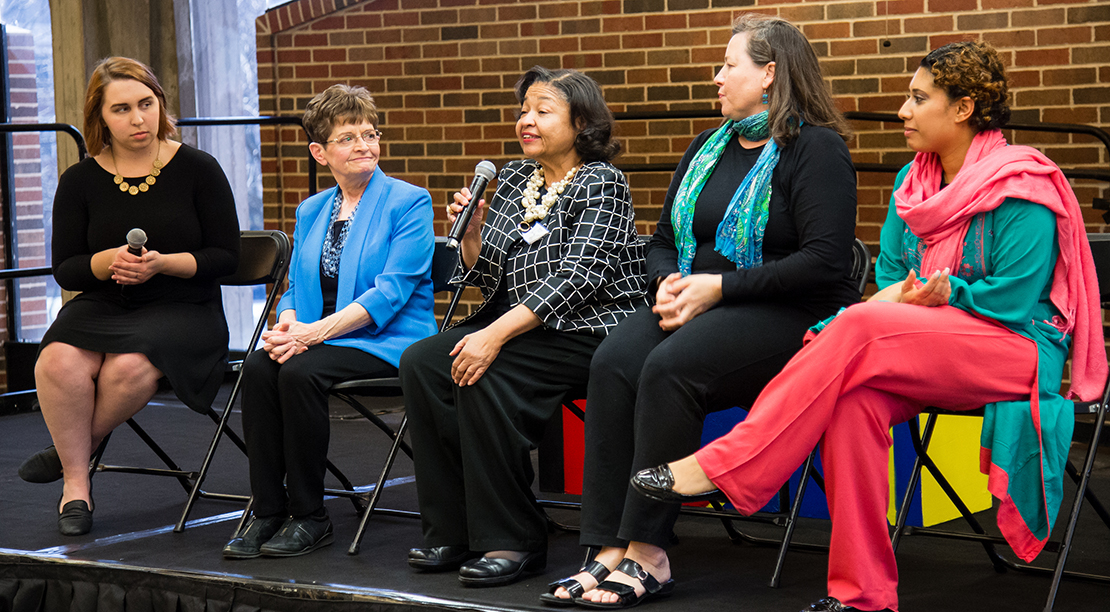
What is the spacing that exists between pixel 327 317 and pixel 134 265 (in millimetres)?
564

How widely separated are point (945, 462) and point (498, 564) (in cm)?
123

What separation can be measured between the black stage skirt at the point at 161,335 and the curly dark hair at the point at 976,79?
1954mm

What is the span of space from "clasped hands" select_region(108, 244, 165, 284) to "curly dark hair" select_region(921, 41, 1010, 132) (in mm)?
1965

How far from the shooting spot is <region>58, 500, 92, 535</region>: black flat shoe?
300 centimetres

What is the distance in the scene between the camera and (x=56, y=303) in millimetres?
6121

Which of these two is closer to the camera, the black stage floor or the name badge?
the black stage floor

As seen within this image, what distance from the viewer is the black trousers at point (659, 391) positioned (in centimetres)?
224

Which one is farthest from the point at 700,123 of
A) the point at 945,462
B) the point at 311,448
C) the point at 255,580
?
the point at 255,580

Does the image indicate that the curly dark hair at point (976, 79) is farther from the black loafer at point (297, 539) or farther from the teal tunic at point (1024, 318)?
the black loafer at point (297, 539)

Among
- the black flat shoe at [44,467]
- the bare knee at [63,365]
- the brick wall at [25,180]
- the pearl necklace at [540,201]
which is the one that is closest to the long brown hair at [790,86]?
the pearl necklace at [540,201]

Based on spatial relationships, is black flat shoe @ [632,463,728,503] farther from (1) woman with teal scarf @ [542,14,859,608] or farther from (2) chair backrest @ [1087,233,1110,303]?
(2) chair backrest @ [1087,233,1110,303]

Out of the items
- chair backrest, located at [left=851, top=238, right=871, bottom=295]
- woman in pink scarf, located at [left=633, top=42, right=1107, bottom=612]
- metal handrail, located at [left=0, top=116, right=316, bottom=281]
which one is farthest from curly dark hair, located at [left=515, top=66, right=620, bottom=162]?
metal handrail, located at [left=0, top=116, right=316, bottom=281]

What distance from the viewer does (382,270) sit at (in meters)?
2.99

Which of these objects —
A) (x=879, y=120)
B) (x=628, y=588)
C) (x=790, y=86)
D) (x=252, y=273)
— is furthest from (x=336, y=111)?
(x=879, y=120)
